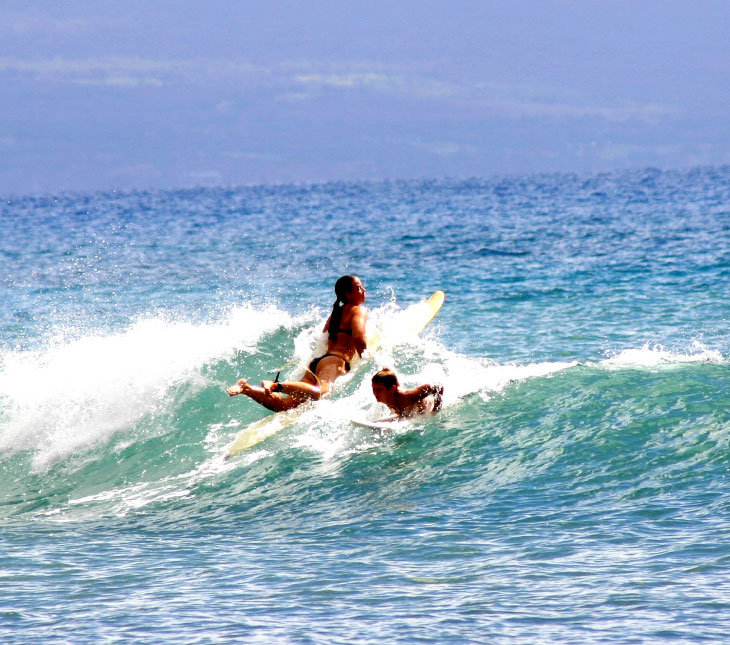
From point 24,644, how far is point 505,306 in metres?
15.6

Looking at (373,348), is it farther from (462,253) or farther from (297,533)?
(462,253)

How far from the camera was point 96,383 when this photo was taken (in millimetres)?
12953

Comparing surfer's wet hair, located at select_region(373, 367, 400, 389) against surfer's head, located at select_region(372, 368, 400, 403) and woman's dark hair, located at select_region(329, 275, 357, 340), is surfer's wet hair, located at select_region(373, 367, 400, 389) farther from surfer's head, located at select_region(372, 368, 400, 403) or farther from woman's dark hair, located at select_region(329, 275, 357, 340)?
woman's dark hair, located at select_region(329, 275, 357, 340)

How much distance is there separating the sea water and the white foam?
0.14 ft

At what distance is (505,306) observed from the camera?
20781 mm

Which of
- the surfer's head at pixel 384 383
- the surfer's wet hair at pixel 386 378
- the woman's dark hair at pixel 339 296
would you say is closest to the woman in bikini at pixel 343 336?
the woman's dark hair at pixel 339 296

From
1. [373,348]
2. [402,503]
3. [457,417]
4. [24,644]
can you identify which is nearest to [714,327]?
[373,348]

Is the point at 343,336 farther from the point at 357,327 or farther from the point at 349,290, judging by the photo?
the point at 349,290

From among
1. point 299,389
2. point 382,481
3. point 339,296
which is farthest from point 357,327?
point 382,481

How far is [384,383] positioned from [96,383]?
440 centimetres

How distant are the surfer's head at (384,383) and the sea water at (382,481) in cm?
46

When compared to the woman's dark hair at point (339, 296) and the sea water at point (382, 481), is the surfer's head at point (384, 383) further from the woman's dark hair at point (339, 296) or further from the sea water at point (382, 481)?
the woman's dark hair at point (339, 296)

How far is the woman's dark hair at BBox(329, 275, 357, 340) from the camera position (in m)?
12.3

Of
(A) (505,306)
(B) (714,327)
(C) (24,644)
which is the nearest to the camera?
(C) (24,644)
